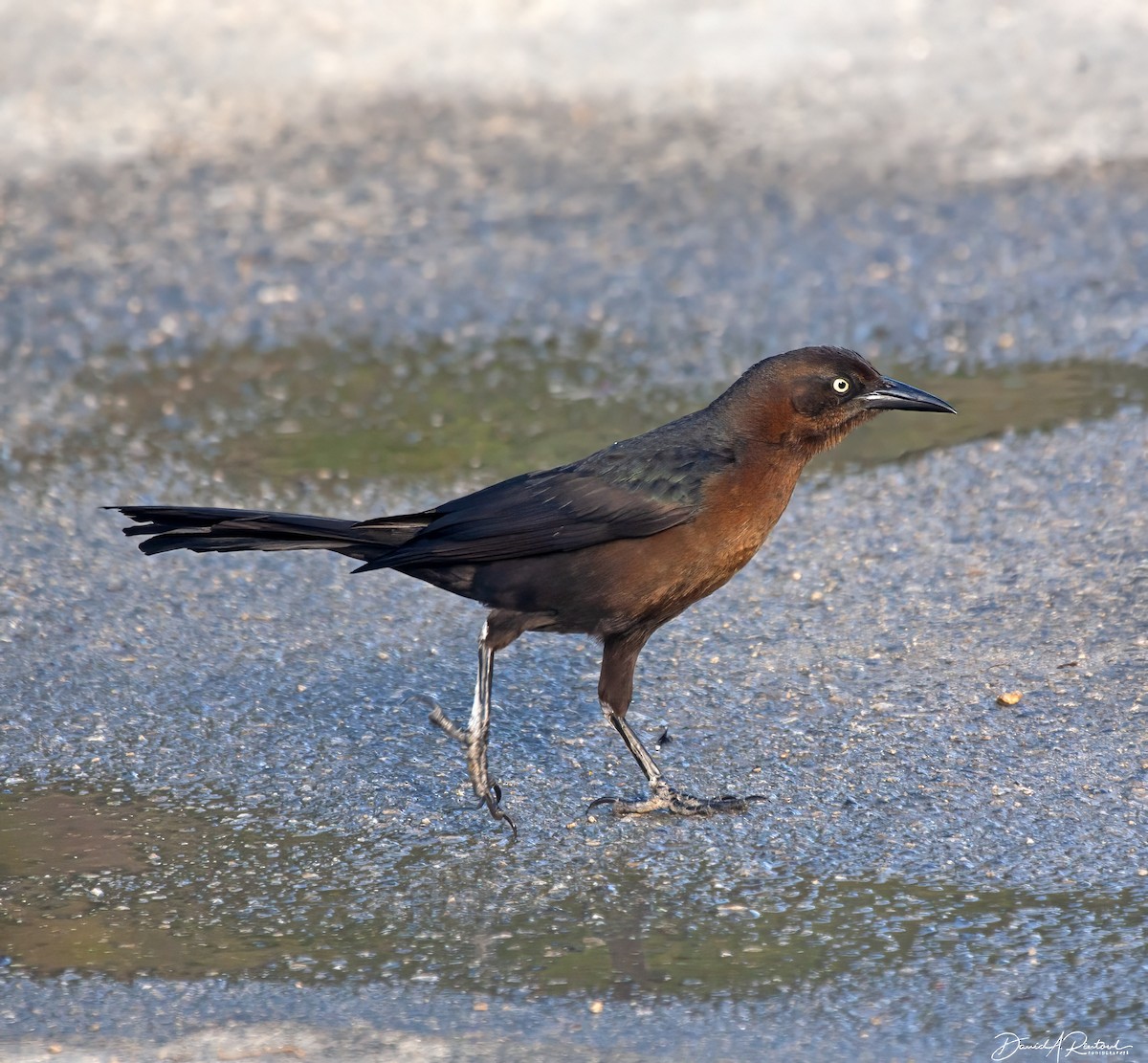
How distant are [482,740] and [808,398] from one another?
131 centimetres

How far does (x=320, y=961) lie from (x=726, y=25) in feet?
30.1

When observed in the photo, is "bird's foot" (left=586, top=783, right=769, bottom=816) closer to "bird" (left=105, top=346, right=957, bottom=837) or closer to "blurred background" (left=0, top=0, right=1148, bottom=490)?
"bird" (left=105, top=346, right=957, bottom=837)

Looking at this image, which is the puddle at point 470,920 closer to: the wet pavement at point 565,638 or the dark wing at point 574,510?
the wet pavement at point 565,638

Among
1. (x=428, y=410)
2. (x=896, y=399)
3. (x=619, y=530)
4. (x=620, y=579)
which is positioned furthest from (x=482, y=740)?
(x=428, y=410)

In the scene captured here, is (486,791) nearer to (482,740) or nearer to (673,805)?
(482,740)

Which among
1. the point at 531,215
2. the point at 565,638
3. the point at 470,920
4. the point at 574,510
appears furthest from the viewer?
the point at 531,215

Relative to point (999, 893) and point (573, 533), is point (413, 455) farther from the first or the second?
point (999, 893)

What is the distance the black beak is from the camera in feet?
15.3

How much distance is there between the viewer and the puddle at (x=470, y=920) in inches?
143

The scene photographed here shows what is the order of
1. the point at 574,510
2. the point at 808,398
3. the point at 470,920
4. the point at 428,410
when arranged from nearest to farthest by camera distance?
the point at 470,920 < the point at 574,510 < the point at 808,398 < the point at 428,410

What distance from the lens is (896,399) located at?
469 centimetres

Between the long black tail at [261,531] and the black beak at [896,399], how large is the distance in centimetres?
129

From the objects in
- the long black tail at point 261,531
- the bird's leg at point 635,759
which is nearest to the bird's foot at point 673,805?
the bird's leg at point 635,759

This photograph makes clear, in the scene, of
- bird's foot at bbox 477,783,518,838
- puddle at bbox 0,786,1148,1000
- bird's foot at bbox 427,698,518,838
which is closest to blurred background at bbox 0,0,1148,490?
bird's foot at bbox 427,698,518,838
